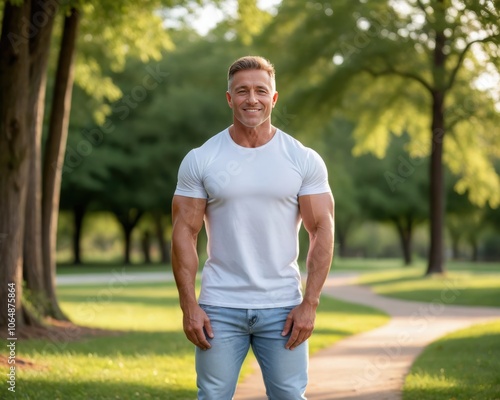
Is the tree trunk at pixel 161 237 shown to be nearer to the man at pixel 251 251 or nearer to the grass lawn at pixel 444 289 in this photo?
the grass lawn at pixel 444 289

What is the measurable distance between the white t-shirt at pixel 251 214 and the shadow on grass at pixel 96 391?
4.00 metres

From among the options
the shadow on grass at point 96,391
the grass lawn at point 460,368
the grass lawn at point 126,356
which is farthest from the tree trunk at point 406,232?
the shadow on grass at point 96,391

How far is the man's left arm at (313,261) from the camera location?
4.19 m

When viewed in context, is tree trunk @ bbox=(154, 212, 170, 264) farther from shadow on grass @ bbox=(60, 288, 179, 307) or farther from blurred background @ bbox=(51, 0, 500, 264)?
shadow on grass @ bbox=(60, 288, 179, 307)

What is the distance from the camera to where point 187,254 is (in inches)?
169

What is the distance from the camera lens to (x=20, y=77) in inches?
460

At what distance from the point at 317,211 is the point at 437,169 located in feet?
82.8

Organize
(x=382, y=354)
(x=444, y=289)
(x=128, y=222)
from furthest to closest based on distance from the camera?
1. (x=128, y=222)
2. (x=444, y=289)
3. (x=382, y=354)

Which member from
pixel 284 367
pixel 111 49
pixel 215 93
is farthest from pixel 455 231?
pixel 284 367

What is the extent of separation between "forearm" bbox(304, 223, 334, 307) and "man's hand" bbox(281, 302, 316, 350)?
0.04 metres

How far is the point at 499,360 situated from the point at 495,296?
464 inches

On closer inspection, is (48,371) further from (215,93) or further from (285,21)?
(215,93)

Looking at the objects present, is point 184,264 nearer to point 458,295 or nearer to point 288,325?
point 288,325

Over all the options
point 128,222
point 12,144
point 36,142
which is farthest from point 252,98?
point 128,222
